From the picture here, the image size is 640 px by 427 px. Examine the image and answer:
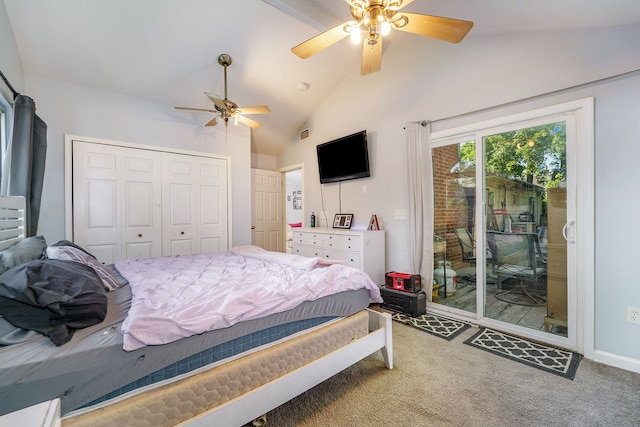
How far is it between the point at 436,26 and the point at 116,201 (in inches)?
154

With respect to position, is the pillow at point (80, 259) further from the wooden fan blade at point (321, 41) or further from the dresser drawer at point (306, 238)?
the dresser drawer at point (306, 238)

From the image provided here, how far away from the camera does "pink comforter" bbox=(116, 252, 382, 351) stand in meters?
1.15

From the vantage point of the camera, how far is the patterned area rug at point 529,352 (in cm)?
196

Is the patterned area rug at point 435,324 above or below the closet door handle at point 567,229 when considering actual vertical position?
below

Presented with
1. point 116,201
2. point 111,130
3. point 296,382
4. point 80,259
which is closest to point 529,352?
point 296,382

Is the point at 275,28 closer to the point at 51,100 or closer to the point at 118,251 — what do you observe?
the point at 51,100

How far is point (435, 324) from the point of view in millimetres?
2752

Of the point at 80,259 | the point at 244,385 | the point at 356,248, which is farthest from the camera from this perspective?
the point at 356,248

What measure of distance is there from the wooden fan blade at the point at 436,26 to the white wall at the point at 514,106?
1202mm

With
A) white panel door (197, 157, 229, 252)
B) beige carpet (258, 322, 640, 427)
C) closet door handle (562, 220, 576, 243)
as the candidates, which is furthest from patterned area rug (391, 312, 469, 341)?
white panel door (197, 157, 229, 252)

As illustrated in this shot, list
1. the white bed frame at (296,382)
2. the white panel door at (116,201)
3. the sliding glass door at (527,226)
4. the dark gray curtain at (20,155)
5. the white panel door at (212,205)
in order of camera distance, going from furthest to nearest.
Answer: the white panel door at (212,205) → the white panel door at (116,201) → the sliding glass door at (527,226) → the dark gray curtain at (20,155) → the white bed frame at (296,382)

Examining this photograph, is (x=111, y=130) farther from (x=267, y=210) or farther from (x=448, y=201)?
(x=448, y=201)

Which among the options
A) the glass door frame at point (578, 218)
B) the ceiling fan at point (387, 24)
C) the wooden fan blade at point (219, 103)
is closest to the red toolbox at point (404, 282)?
the glass door frame at point (578, 218)

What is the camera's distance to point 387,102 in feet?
11.6
